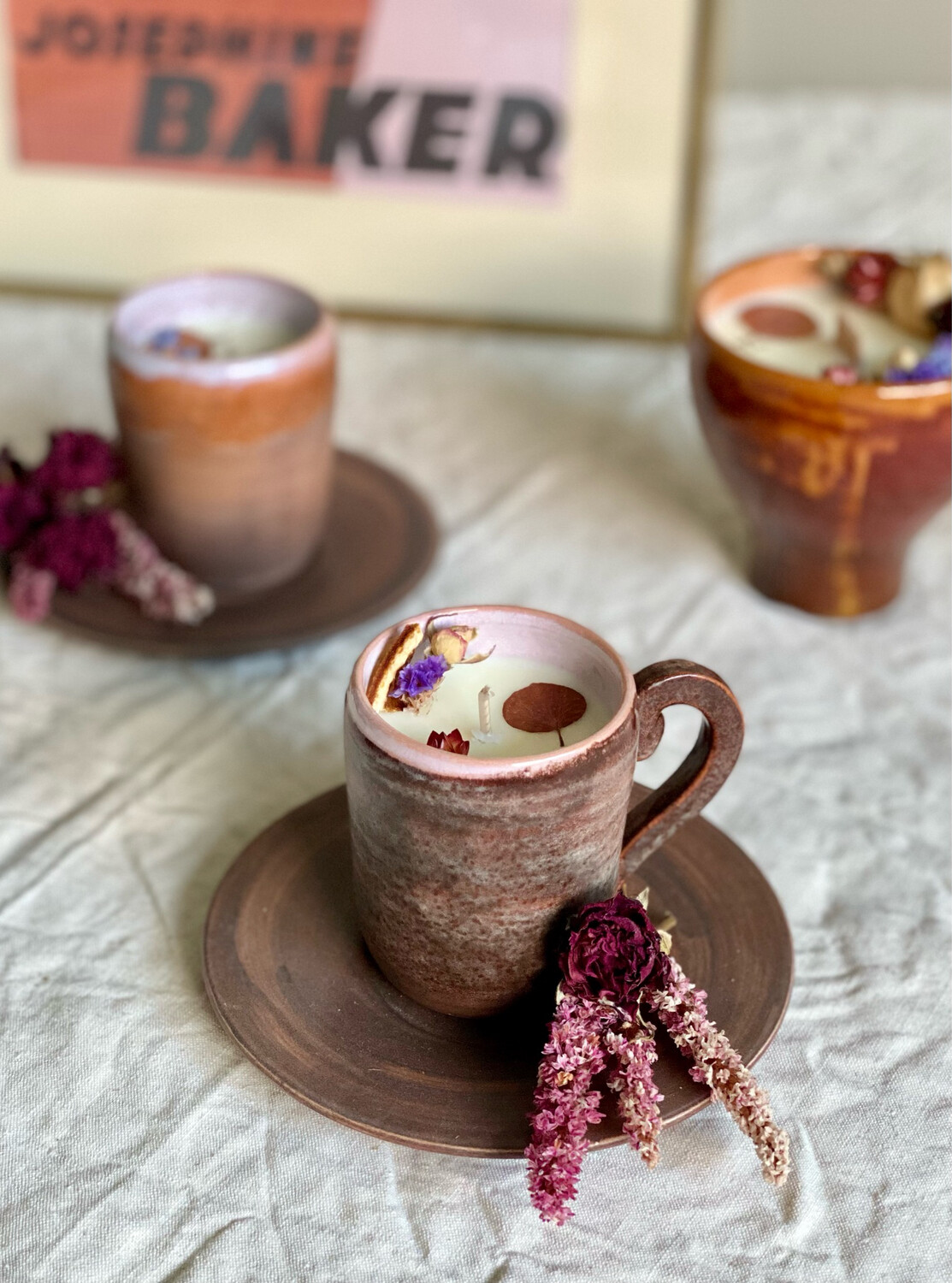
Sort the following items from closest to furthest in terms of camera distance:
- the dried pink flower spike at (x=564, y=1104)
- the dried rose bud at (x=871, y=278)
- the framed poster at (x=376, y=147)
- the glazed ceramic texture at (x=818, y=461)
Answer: the dried pink flower spike at (x=564, y=1104)
the glazed ceramic texture at (x=818, y=461)
the dried rose bud at (x=871, y=278)
the framed poster at (x=376, y=147)

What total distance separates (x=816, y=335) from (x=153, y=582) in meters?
0.41

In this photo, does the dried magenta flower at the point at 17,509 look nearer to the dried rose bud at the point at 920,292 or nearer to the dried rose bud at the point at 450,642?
the dried rose bud at the point at 450,642

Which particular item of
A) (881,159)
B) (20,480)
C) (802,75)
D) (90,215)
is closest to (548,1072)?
(20,480)

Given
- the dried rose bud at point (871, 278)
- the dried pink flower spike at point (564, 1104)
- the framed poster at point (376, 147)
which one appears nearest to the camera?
the dried pink flower spike at point (564, 1104)

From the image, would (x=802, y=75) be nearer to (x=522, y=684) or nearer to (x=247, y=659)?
(x=247, y=659)

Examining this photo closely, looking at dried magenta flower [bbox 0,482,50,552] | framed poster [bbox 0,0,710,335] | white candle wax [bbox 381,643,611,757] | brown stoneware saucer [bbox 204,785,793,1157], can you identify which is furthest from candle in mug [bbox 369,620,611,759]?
framed poster [bbox 0,0,710,335]

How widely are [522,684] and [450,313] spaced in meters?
0.63

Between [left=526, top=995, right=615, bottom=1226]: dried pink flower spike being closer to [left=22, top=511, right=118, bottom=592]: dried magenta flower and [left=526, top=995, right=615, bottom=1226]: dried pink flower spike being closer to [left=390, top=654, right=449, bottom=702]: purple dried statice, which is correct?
[left=390, top=654, right=449, bottom=702]: purple dried statice

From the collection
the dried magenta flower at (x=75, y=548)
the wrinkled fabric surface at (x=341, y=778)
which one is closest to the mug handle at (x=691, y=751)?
the wrinkled fabric surface at (x=341, y=778)

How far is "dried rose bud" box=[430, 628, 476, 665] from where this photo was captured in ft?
1.76

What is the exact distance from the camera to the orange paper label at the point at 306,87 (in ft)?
3.34

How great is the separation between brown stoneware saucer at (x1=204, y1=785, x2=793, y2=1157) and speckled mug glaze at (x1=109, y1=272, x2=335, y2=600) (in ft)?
0.72

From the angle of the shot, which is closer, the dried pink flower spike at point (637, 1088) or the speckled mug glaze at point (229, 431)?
the dried pink flower spike at point (637, 1088)

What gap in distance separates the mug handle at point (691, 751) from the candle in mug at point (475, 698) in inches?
0.9
